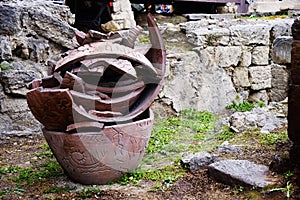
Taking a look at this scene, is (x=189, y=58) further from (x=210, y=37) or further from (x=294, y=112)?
(x=294, y=112)

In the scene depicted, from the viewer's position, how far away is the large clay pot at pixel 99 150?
2.67 metres

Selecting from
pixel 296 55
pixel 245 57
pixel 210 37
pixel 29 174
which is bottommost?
pixel 29 174

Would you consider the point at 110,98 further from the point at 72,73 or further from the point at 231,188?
the point at 231,188

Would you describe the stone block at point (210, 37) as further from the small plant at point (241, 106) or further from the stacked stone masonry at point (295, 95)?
the stacked stone masonry at point (295, 95)

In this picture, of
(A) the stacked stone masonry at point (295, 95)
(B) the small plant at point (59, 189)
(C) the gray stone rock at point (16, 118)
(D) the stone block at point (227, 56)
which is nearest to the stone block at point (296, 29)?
(A) the stacked stone masonry at point (295, 95)

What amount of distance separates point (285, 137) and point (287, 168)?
3.04 ft

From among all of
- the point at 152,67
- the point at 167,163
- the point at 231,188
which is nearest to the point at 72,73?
the point at 152,67

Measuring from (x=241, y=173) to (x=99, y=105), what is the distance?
3.42 ft

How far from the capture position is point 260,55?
5734 millimetres

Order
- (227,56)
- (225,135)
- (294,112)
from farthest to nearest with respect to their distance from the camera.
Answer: (227,56) → (225,135) → (294,112)

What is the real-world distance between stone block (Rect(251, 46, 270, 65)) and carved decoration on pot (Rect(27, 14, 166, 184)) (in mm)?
3003

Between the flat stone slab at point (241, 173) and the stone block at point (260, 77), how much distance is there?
3.15 meters

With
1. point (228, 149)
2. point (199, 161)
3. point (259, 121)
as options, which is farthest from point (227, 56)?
point (199, 161)

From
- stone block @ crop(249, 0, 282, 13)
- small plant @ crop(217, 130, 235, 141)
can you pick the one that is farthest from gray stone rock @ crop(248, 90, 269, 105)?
stone block @ crop(249, 0, 282, 13)
